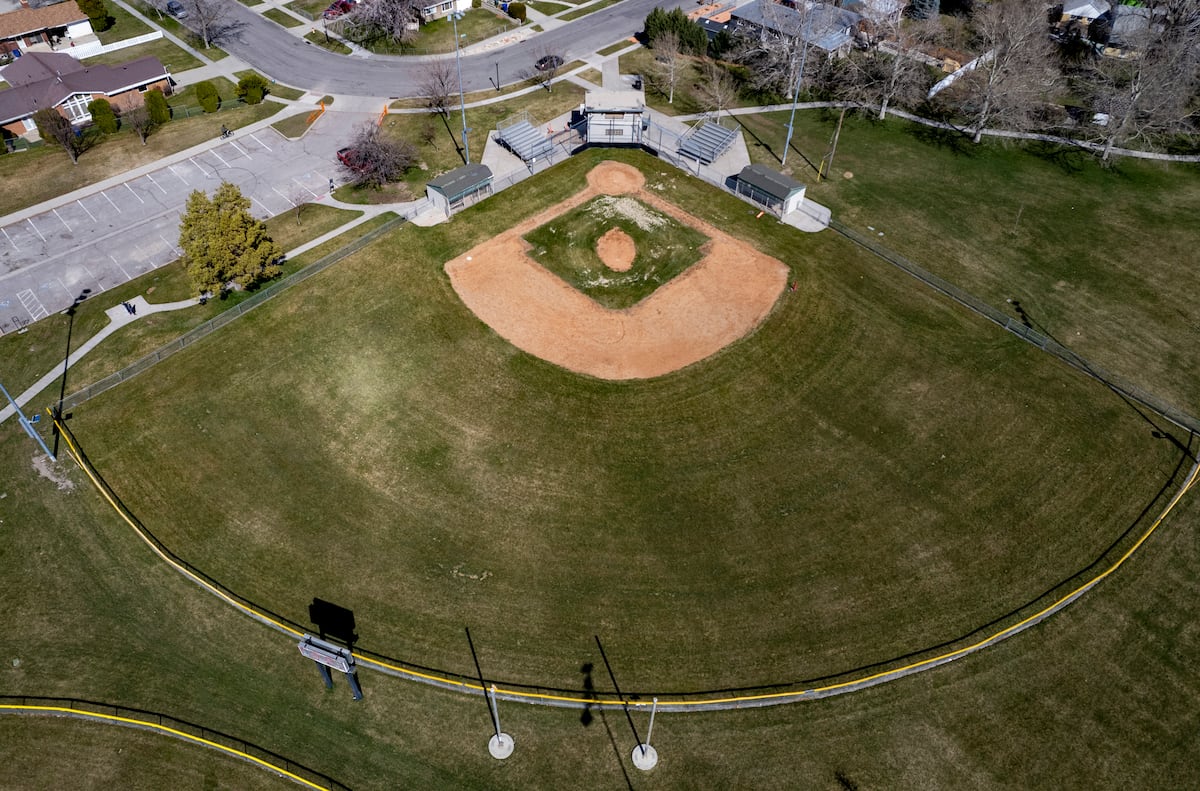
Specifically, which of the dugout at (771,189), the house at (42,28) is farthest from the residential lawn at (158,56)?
the dugout at (771,189)

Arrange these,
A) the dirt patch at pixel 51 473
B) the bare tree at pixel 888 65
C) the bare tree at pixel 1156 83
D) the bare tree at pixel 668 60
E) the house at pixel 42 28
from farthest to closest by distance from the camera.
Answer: the house at pixel 42 28
the bare tree at pixel 668 60
the bare tree at pixel 888 65
the bare tree at pixel 1156 83
the dirt patch at pixel 51 473

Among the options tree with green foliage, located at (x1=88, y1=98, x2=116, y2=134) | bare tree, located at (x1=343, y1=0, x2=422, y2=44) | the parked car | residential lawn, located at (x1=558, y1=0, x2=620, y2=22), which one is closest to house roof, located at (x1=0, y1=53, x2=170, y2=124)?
tree with green foliage, located at (x1=88, y1=98, x2=116, y2=134)

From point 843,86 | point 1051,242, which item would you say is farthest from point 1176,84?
point 843,86

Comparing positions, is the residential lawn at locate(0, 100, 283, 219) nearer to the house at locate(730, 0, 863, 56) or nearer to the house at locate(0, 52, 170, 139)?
the house at locate(0, 52, 170, 139)

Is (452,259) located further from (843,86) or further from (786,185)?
(843,86)

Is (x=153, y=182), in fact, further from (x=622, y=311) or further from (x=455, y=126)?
(x=622, y=311)

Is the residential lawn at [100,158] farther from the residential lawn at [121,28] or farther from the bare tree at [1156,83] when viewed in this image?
the bare tree at [1156,83]

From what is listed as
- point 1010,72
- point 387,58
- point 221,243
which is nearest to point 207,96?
point 387,58
